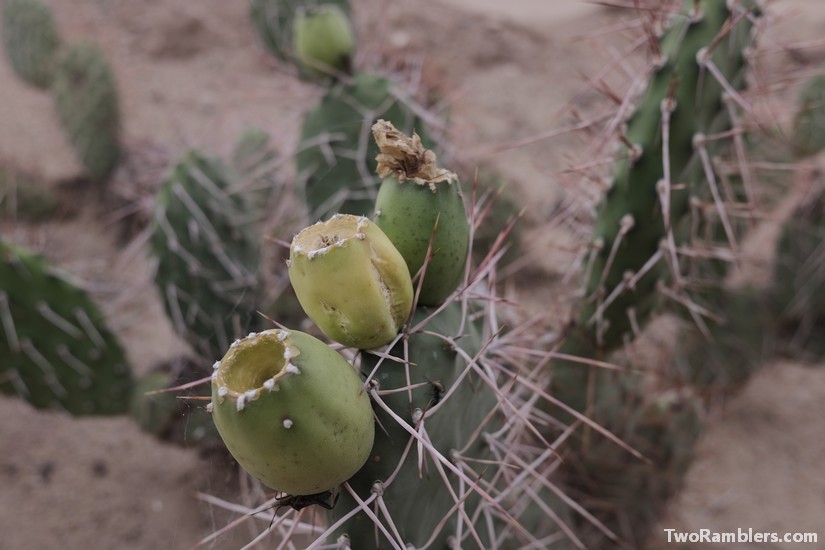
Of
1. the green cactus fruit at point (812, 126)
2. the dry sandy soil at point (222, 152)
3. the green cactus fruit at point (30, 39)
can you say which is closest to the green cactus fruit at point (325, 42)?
the dry sandy soil at point (222, 152)

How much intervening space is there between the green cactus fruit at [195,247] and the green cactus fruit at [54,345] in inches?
8.6

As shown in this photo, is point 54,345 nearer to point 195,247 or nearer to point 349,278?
A: point 195,247

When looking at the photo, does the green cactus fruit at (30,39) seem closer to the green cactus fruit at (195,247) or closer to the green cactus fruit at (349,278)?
the green cactus fruit at (195,247)

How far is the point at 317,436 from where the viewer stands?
607 mm

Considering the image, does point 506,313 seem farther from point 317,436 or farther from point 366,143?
point 317,436

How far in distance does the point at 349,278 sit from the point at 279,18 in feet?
7.47

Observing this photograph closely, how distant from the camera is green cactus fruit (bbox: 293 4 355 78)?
1561 mm

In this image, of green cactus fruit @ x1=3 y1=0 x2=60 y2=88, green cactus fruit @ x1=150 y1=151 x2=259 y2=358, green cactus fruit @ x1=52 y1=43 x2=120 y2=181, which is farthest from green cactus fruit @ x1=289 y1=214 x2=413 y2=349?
green cactus fruit @ x1=3 y1=0 x2=60 y2=88

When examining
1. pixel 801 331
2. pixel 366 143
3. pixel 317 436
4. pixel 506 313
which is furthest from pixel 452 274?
pixel 801 331

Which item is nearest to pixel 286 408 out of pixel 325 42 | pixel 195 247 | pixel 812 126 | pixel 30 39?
pixel 325 42

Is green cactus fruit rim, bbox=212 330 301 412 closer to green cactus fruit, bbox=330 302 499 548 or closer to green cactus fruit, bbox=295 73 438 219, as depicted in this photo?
green cactus fruit, bbox=330 302 499 548

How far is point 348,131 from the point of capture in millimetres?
1695

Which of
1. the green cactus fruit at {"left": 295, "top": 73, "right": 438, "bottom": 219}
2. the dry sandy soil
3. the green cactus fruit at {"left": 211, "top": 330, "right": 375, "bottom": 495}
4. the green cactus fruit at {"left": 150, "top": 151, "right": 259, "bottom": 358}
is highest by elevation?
the green cactus fruit at {"left": 211, "top": 330, "right": 375, "bottom": 495}

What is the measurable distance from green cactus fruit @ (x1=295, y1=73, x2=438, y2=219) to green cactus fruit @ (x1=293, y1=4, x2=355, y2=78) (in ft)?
0.21
